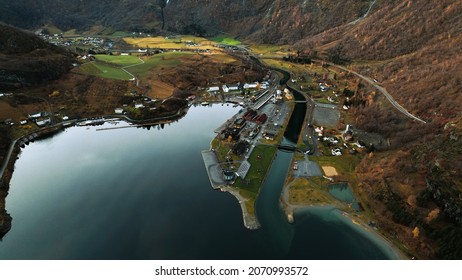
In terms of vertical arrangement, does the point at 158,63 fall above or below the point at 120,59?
above

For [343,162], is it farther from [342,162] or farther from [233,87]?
[233,87]

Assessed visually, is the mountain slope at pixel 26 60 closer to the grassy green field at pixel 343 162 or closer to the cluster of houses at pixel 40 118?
the cluster of houses at pixel 40 118

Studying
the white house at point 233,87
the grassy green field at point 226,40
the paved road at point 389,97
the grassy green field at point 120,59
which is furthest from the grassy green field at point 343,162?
the grassy green field at point 226,40

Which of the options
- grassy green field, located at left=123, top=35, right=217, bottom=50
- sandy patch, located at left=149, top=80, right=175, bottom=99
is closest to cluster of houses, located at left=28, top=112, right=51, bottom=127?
sandy patch, located at left=149, top=80, right=175, bottom=99

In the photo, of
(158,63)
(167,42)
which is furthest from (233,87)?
(167,42)

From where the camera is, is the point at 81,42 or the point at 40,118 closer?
the point at 40,118

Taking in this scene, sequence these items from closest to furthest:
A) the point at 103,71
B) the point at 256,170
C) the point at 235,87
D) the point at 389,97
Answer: the point at 256,170 < the point at 389,97 < the point at 235,87 < the point at 103,71
